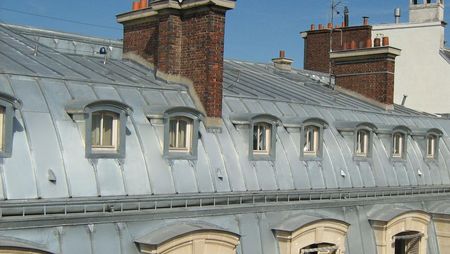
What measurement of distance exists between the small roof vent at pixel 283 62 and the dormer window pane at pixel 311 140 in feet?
31.2

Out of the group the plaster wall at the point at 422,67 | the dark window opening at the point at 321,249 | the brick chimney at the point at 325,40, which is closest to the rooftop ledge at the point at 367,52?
the brick chimney at the point at 325,40

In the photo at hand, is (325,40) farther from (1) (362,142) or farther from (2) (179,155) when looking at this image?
(2) (179,155)

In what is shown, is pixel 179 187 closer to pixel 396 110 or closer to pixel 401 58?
pixel 396 110

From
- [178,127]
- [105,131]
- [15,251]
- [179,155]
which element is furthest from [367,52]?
[15,251]

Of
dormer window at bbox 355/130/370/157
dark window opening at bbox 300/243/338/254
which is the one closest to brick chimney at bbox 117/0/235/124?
dark window opening at bbox 300/243/338/254

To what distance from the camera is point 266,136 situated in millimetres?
15688

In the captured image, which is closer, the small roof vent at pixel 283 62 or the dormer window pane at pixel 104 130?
the dormer window pane at pixel 104 130

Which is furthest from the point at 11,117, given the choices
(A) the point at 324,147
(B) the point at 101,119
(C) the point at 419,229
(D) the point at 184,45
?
(C) the point at 419,229

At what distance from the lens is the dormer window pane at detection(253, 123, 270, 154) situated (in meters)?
15.6

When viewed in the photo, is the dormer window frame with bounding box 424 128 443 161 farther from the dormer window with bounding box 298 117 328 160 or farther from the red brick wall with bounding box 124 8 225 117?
the red brick wall with bounding box 124 8 225 117

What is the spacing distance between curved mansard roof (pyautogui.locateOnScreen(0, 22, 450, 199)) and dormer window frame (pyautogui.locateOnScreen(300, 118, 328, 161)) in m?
0.15

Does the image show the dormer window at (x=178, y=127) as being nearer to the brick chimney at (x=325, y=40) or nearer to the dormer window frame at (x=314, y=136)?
the dormer window frame at (x=314, y=136)

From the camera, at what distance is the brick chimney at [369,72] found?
23.7 meters

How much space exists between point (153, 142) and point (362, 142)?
23.1ft
